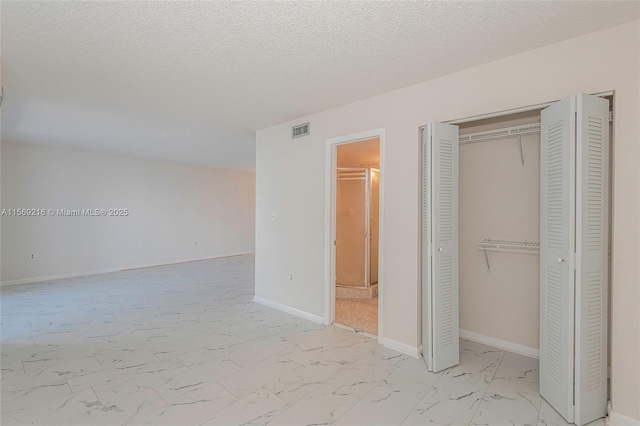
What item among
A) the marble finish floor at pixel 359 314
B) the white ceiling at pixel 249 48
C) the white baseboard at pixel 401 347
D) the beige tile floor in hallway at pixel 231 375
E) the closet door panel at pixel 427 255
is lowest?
the marble finish floor at pixel 359 314

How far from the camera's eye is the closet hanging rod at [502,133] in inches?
111

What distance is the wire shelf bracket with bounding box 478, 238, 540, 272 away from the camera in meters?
2.89

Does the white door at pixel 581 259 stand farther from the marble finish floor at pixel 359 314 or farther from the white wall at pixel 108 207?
the white wall at pixel 108 207

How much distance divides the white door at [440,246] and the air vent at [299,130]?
→ 1.73m

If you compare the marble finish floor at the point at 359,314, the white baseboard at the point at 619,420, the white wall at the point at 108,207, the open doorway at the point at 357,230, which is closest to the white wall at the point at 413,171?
the white baseboard at the point at 619,420

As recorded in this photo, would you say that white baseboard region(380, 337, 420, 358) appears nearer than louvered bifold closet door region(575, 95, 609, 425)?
No

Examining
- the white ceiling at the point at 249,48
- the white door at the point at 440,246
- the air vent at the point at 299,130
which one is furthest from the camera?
the air vent at the point at 299,130

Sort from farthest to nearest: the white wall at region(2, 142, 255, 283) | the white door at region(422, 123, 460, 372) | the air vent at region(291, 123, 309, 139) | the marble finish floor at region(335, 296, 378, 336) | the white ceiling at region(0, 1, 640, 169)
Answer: the white wall at region(2, 142, 255, 283)
the air vent at region(291, 123, 309, 139)
the marble finish floor at region(335, 296, 378, 336)
the white door at region(422, 123, 460, 372)
the white ceiling at region(0, 1, 640, 169)

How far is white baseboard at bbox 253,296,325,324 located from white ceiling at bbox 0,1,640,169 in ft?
8.41

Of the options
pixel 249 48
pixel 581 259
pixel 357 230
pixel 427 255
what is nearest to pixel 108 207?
pixel 357 230

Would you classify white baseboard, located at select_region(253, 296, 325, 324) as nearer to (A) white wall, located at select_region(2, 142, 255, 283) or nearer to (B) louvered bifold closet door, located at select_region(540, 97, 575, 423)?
(B) louvered bifold closet door, located at select_region(540, 97, 575, 423)

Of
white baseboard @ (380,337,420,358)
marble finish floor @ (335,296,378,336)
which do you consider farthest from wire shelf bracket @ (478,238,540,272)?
marble finish floor @ (335,296,378,336)

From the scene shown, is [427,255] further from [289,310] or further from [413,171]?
[289,310]

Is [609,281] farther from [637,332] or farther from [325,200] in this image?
[325,200]
